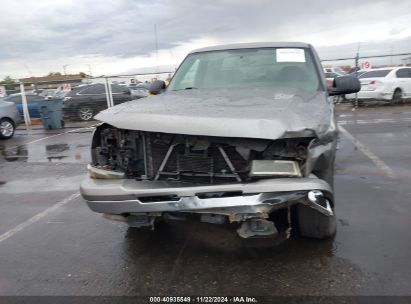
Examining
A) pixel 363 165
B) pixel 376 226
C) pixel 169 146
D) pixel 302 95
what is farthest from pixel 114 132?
pixel 363 165

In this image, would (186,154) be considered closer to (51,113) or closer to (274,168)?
(274,168)

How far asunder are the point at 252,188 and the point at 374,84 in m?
14.9

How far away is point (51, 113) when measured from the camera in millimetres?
15445

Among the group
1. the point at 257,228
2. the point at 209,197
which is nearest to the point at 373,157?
the point at 257,228

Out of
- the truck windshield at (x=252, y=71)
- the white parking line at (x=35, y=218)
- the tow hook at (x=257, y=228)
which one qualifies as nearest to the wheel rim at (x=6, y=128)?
the white parking line at (x=35, y=218)

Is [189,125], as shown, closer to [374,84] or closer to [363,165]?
[363,165]

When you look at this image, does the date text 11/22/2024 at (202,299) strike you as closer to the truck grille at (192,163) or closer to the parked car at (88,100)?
the truck grille at (192,163)

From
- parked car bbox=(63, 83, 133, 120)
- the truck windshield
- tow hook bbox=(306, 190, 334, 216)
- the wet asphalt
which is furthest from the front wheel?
tow hook bbox=(306, 190, 334, 216)

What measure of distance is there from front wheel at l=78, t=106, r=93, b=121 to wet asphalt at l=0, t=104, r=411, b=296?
11.8 meters

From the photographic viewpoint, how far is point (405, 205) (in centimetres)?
505

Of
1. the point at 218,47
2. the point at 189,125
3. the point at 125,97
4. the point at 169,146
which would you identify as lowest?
the point at 125,97

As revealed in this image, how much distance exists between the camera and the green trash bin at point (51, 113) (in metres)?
15.4

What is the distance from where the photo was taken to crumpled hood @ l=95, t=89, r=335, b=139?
10.5ft

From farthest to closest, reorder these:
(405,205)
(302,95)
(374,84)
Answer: (374,84), (405,205), (302,95)
